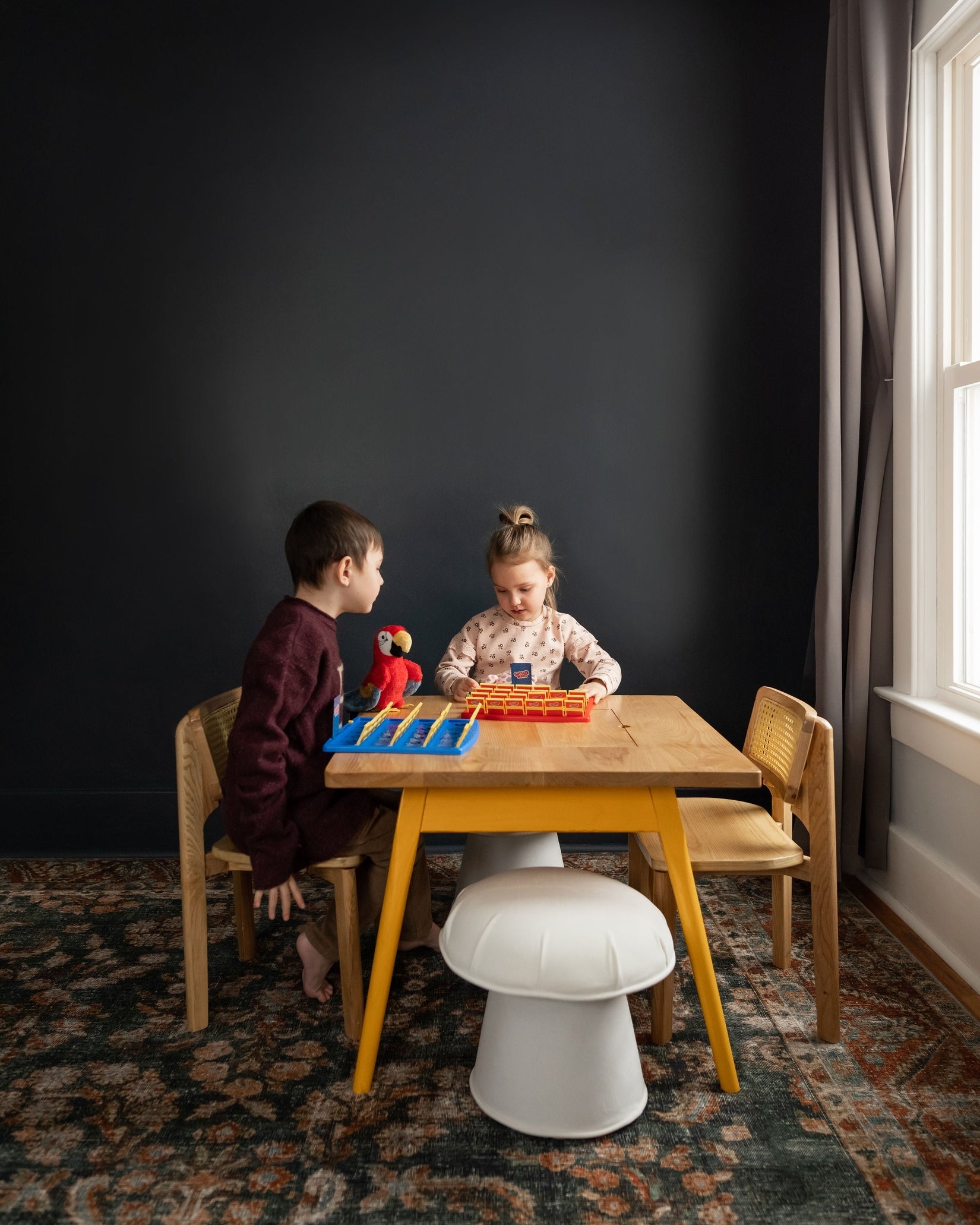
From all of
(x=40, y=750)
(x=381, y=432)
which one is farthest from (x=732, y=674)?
(x=40, y=750)

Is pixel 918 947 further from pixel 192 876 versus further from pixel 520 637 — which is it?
pixel 192 876

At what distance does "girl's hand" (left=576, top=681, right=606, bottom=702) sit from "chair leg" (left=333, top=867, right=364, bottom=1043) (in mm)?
744

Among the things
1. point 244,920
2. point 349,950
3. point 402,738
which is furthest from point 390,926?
point 244,920

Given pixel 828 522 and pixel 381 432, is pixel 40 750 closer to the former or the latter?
pixel 381 432

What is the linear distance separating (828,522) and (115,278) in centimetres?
240

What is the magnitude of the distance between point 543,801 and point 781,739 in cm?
69

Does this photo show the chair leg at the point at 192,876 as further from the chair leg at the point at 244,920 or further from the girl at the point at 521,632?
the girl at the point at 521,632

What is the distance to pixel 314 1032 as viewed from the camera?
1.87m

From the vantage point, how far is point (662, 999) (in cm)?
178

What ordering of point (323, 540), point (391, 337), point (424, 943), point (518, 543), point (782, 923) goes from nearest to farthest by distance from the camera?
point (323, 540) < point (782, 923) < point (424, 943) < point (518, 543) < point (391, 337)

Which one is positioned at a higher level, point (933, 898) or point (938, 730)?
point (938, 730)

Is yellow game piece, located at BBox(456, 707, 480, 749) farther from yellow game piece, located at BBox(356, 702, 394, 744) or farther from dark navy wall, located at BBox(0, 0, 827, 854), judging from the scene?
dark navy wall, located at BBox(0, 0, 827, 854)

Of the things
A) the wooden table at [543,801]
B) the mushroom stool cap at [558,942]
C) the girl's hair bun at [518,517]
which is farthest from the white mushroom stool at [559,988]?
the girl's hair bun at [518,517]

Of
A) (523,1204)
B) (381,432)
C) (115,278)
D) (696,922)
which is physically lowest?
(523,1204)
